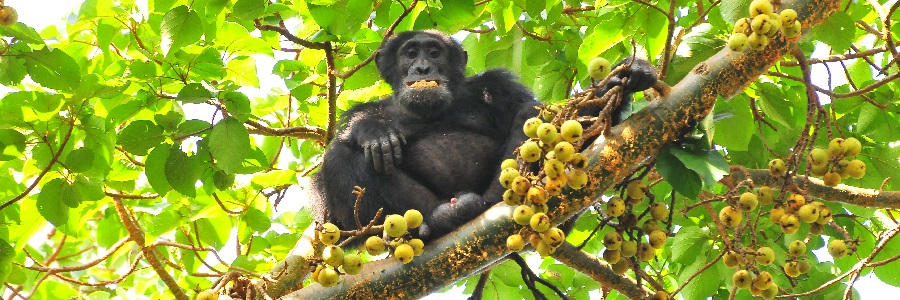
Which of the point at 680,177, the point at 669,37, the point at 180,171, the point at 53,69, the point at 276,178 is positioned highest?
the point at 53,69

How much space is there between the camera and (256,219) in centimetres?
425

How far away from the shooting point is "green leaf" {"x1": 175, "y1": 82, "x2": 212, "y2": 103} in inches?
131

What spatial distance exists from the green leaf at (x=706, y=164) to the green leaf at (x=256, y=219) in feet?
7.10

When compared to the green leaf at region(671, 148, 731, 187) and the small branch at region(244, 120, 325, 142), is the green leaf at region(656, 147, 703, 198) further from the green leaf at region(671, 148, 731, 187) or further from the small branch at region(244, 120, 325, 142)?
the small branch at region(244, 120, 325, 142)

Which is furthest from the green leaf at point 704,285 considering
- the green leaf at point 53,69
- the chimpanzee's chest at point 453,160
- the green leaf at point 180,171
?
the green leaf at point 53,69

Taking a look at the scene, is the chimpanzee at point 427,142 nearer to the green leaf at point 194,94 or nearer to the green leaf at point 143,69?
the green leaf at point 194,94

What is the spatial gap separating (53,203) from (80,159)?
25cm

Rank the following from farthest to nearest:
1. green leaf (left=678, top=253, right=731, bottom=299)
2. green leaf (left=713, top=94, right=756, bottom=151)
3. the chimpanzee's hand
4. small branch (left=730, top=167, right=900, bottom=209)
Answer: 1. green leaf (left=678, top=253, right=731, bottom=299)
2. green leaf (left=713, top=94, right=756, bottom=151)
3. the chimpanzee's hand
4. small branch (left=730, top=167, right=900, bottom=209)

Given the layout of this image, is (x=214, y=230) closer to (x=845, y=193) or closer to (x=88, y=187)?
(x=88, y=187)

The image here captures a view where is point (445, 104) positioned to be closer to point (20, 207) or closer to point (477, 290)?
point (477, 290)

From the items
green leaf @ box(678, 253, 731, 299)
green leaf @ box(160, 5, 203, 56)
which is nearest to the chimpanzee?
green leaf @ box(160, 5, 203, 56)

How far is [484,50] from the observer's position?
4832 mm

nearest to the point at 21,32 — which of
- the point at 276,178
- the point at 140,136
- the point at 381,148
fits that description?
the point at 140,136

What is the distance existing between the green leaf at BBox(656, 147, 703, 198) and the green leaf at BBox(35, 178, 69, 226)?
7.42 ft
